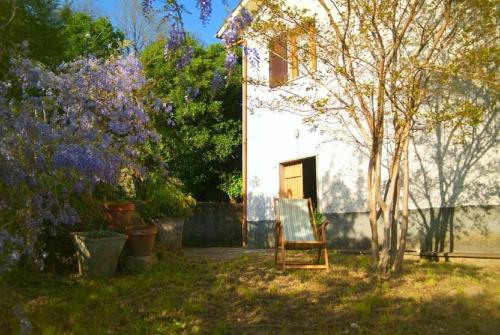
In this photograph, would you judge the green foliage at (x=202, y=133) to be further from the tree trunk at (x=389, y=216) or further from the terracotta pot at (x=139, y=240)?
the tree trunk at (x=389, y=216)

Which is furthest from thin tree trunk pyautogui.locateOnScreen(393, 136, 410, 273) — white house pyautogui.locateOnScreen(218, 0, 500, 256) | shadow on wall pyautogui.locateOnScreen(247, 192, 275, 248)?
shadow on wall pyautogui.locateOnScreen(247, 192, 275, 248)

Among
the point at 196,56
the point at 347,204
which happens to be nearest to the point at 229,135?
the point at 196,56

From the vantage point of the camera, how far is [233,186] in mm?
12797

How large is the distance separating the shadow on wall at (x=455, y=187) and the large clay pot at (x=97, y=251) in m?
4.48

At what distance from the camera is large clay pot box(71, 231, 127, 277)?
6.02m

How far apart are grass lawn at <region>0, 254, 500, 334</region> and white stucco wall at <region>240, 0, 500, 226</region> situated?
1.24m

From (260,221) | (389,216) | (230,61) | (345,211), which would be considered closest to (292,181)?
(260,221)

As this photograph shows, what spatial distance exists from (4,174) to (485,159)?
605 centimetres

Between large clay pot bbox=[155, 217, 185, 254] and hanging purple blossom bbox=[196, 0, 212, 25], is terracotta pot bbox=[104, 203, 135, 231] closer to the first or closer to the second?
large clay pot bbox=[155, 217, 185, 254]

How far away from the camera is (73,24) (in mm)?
18094

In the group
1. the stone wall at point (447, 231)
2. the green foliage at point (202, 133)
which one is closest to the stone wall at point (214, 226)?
the green foliage at point (202, 133)

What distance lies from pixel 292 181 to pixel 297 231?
127 inches

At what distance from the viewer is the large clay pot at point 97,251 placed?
6.02 meters

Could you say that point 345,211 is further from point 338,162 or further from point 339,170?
point 338,162
